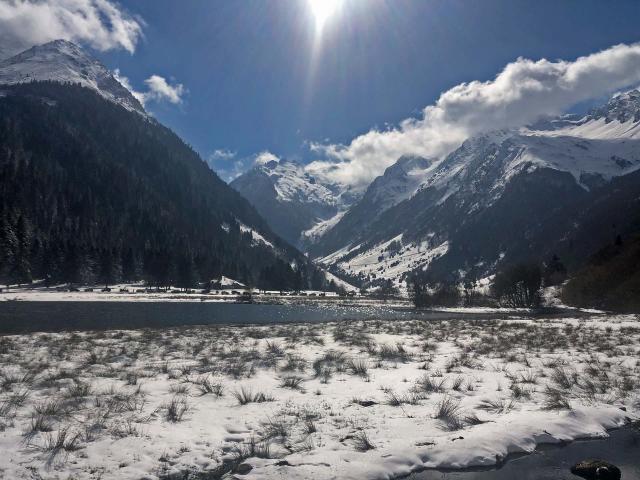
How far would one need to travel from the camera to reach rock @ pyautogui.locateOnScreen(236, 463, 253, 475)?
7.68 metres

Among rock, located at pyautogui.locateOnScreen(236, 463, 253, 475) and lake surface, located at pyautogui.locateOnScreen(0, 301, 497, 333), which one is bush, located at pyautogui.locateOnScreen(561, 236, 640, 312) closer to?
lake surface, located at pyautogui.locateOnScreen(0, 301, 497, 333)

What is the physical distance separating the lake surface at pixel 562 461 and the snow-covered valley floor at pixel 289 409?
0.29 m

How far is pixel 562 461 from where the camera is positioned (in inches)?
332

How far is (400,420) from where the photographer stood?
34.0ft

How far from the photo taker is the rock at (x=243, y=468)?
25.2ft

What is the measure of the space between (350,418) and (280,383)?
4.27 meters

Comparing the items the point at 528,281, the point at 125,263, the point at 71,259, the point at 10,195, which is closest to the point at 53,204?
the point at 10,195

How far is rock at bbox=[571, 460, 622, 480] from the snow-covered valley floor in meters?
1.18

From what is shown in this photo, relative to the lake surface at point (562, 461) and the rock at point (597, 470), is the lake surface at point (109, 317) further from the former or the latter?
the rock at point (597, 470)

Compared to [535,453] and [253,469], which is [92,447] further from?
[535,453]

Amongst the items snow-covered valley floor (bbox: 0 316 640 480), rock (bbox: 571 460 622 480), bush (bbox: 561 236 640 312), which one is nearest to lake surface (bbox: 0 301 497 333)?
bush (bbox: 561 236 640 312)

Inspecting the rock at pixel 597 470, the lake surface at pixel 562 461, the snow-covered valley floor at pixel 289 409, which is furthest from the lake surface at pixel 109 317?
the rock at pixel 597 470

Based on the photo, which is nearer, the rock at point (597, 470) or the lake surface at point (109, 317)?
the rock at point (597, 470)

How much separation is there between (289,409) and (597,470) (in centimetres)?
728
